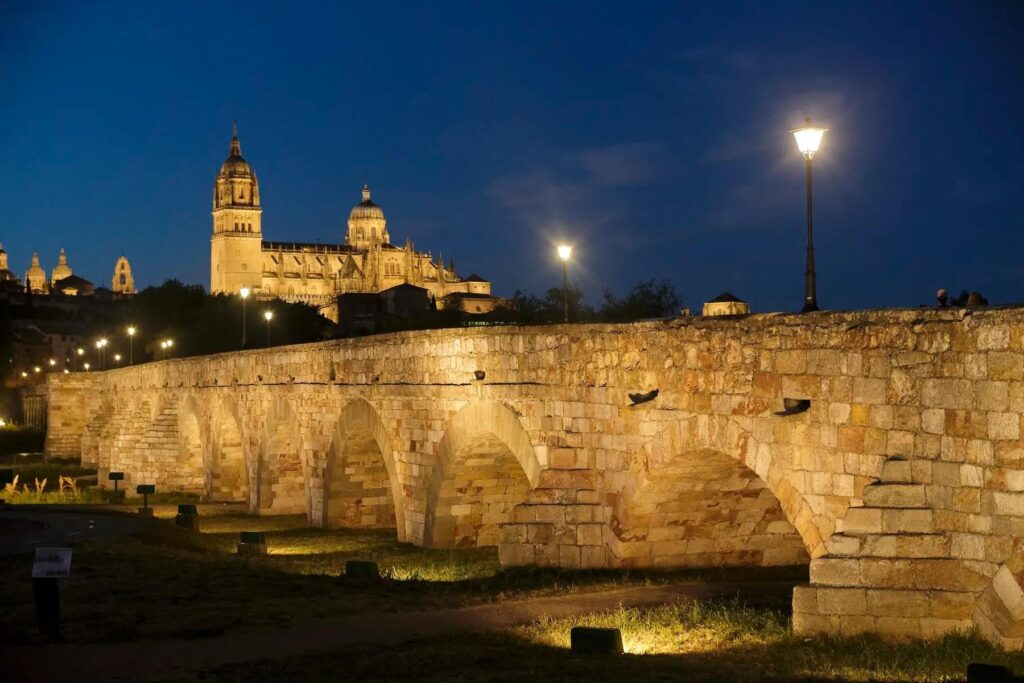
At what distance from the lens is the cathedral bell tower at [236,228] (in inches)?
7411

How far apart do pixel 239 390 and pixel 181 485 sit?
9.49 meters

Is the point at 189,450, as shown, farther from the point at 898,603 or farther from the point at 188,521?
the point at 898,603

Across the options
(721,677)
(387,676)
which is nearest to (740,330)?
(721,677)

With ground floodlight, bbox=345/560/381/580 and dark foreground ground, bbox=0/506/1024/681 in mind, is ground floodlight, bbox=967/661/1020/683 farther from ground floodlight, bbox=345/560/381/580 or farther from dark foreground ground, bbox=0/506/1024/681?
ground floodlight, bbox=345/560/381/580

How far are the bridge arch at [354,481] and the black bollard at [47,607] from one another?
11.6 meters

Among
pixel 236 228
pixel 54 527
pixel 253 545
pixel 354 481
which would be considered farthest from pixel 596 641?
pixel 236 228

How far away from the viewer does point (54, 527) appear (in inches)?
819

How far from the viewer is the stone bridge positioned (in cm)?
935

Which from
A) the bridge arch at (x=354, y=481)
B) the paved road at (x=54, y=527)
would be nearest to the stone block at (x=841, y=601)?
the paved road at (x=54, y=527)

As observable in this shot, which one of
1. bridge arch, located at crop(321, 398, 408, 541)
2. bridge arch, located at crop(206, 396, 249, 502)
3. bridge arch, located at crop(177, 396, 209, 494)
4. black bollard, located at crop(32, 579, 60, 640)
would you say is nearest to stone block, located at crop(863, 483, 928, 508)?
black bollard, located at crop(32, 579, 60, 640)

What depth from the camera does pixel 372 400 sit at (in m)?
21.9

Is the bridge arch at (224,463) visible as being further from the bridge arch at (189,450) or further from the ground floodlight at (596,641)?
the ground floodlight at (596,641)

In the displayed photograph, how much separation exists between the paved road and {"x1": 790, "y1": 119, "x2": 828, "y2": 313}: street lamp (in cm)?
1099

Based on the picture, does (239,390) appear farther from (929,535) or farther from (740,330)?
(929,535)
